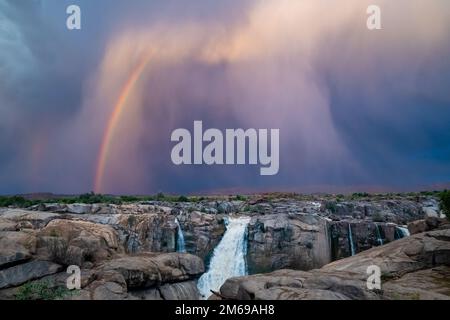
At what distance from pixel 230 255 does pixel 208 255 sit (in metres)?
1.97

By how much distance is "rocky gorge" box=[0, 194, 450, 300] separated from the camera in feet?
47.9

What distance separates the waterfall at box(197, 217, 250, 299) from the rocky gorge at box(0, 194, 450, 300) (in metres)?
0.10

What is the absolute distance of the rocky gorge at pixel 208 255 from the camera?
14602mm

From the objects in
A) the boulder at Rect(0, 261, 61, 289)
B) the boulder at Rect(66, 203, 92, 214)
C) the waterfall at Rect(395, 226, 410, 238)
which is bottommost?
the waterfall at Rect(395, 226, 410, 238)

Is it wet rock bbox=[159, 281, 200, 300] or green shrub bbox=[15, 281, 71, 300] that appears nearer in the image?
green shrub bbox=[15, 281, 71, 300]

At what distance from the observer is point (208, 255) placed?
3416 centimetres

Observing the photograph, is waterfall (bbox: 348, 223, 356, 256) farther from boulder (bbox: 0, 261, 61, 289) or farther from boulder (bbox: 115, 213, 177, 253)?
boulder (bbox: 0, 261, 61, 289)

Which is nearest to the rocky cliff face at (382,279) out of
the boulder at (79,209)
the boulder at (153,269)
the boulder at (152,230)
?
the boulder at (153,269)

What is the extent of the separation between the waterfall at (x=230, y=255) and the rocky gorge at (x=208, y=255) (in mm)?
97

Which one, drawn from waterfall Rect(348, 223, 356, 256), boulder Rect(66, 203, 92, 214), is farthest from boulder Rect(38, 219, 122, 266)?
waterfall Rect(348, 223, 356, 256)

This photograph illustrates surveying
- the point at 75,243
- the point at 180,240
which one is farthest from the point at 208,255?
the point at 75,243

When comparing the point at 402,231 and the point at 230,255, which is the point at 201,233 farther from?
the point at 402,231
